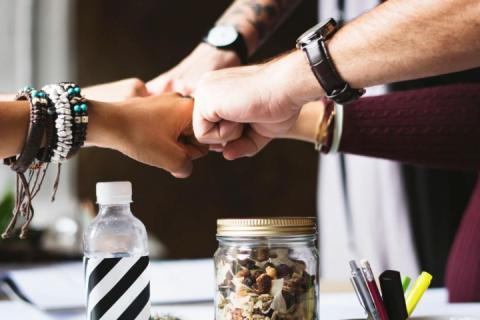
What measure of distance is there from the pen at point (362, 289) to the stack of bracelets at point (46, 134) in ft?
1.03

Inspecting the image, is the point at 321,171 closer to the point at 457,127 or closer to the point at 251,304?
the point at 457,127

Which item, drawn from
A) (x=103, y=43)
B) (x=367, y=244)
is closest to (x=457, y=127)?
(x=367, y=244)

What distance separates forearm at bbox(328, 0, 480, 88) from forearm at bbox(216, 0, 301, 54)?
496 mm

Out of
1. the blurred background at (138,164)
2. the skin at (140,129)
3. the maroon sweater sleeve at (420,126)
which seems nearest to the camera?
the skin at (140,129)

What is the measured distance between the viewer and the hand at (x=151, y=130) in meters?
0.77

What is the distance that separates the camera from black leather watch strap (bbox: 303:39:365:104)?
724mm

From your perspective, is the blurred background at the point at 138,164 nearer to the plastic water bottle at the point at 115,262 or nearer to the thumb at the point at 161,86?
the thumb at the point at 161,86

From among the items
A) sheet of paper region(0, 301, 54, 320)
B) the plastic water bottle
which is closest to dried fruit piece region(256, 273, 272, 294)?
the plastic water bottle

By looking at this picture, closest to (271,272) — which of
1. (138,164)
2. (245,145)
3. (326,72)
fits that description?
(326,72)

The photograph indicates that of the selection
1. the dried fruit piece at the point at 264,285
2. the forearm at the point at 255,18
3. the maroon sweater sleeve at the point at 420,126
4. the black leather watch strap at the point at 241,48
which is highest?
the forearm at the point at 255,18

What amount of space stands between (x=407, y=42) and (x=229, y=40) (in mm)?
523

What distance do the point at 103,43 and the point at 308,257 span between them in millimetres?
1750

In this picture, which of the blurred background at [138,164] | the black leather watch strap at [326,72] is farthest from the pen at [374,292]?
the blurred background at [138,164]

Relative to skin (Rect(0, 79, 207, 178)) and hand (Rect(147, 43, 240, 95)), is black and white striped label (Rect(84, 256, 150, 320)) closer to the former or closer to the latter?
skin (Rect(0, 79, 207, 178))
